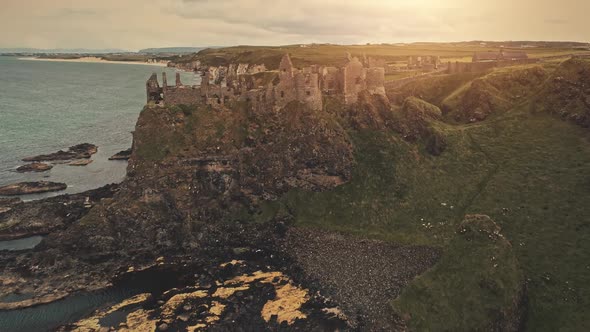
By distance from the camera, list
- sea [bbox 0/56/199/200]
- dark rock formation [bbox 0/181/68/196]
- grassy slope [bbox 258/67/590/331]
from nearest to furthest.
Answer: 1. grassy slope [bbox 258/67/590/331]
2. dark rock formation [bbox 0/181/68/196]
3. sea [bbox 0/56/199/200]

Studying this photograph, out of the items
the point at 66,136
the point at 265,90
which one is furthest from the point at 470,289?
the point at 66,136

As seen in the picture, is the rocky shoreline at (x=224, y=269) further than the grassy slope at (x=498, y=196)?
No

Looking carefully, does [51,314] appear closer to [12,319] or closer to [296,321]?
[12,319]

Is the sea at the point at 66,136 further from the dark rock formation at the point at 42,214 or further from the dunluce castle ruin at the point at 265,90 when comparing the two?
the dunluce castle ruin at the point at 265,90

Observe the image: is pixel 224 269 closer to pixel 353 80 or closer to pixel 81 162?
pixel 353 80

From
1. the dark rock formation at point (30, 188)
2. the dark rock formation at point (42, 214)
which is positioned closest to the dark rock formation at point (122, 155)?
the dark rock formation at point (30, 188)

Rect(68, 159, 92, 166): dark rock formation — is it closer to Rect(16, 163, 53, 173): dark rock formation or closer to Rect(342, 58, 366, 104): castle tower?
Rect(16, 163, 53, 173): dark rock formation

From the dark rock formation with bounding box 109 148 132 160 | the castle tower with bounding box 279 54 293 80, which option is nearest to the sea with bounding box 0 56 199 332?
the dark rock formation with bounding box 109 148 132 160
